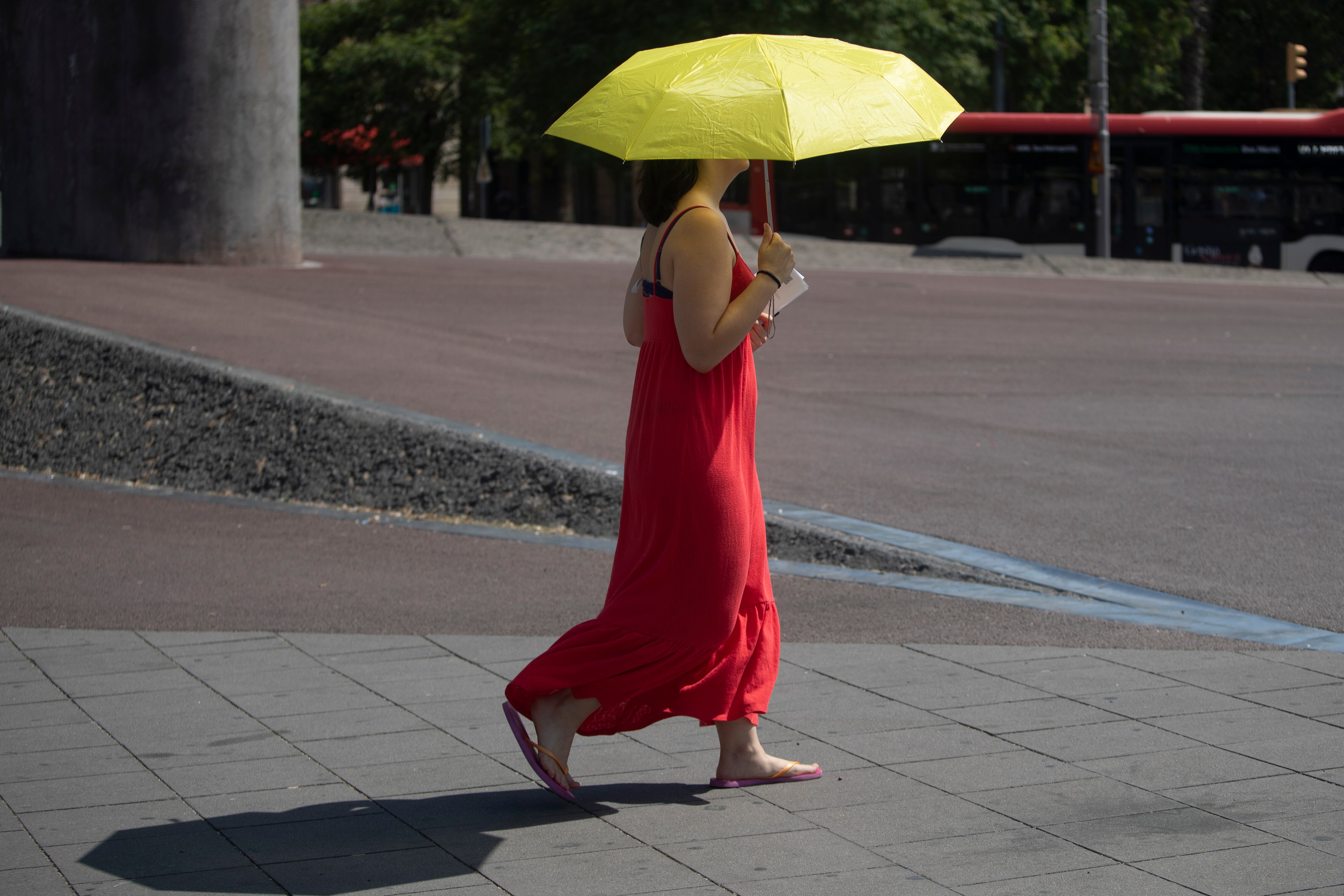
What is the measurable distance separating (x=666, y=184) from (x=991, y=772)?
1.70 meters

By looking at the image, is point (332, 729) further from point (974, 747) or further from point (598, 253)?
point (598, 253)

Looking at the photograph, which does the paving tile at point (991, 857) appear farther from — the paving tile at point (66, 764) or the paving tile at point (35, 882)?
the paving tile at point (66, 764)

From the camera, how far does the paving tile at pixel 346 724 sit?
417 centimetres

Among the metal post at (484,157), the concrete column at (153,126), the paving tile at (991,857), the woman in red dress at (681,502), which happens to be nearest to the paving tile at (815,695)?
the woman in red dress at (681,502)

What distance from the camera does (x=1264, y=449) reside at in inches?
357

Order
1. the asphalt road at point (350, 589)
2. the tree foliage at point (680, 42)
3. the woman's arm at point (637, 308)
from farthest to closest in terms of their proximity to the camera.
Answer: the tree foliage at point (680, 42) < the asphalt road at point (350, 589) < the woman's arm at point (637, 308)

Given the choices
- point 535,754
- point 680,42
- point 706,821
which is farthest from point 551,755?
point 680,42

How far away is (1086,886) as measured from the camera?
3.13 metres

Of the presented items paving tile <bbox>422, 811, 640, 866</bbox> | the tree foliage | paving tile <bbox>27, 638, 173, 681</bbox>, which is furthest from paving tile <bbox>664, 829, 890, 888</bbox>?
the tree foliage

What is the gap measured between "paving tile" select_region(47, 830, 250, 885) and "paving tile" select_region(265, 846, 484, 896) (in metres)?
0.14

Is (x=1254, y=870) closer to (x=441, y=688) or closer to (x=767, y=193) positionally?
(x=767, y=193)

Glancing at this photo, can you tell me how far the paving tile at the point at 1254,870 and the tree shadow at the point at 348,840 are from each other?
44.7 inches

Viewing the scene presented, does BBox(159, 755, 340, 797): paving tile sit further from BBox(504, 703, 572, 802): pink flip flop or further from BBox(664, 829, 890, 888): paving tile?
BBox(664, 829, 890, 888): paving tile

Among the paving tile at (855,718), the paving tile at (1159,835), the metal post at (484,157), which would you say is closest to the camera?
the paving tile at (1159,835)
